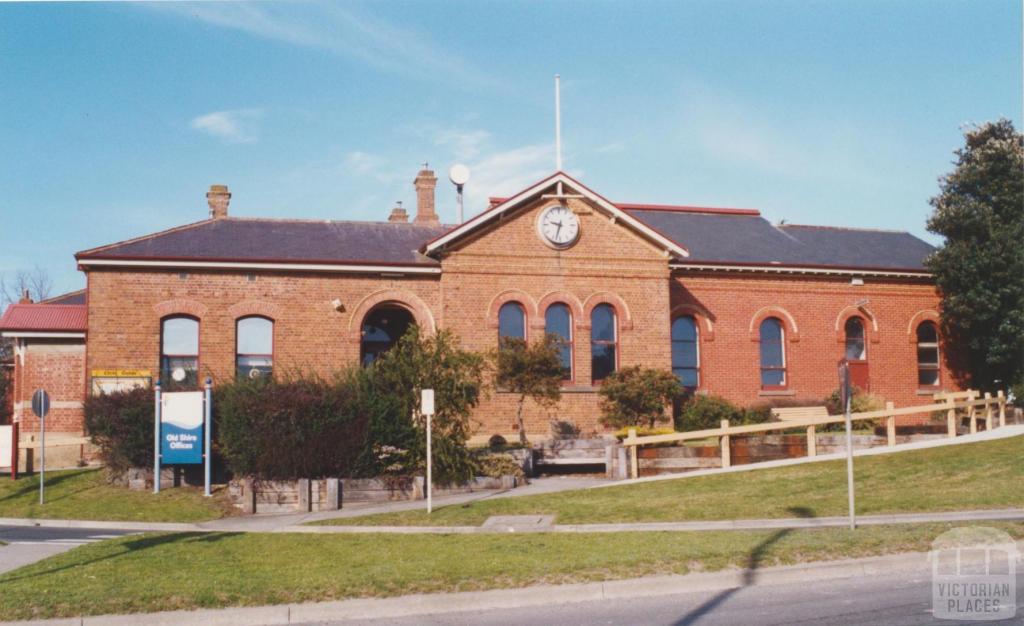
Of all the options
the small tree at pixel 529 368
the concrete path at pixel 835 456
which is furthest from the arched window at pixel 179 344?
the concrete path at pixel 835 456

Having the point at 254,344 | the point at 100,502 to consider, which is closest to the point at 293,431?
the point at 100,502

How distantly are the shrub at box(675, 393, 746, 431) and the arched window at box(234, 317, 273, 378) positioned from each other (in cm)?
1175

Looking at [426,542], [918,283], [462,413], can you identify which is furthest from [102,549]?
[918,283]

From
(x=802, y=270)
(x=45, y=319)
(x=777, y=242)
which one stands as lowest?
(x=45, y=319)

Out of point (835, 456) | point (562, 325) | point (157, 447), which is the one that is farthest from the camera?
point (562, 325)

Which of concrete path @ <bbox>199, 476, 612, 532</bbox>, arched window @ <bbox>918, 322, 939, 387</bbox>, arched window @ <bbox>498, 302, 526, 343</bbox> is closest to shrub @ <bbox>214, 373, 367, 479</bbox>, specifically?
concrete path @ <bbox>199, 476, 612, 532</bbox>

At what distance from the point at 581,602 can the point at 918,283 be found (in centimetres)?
2635

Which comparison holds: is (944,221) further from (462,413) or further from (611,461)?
(462,413)

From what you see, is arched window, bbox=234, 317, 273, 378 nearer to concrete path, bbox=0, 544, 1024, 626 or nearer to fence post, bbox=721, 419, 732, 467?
fence post, bbox=721, 419, 732, 467

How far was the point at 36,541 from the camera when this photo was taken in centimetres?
1666

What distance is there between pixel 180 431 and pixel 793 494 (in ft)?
42.0

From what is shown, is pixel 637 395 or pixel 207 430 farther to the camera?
pixel 637 395

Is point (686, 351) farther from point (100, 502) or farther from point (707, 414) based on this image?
point (100, 502)

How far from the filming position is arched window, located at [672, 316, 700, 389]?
31.7 m
